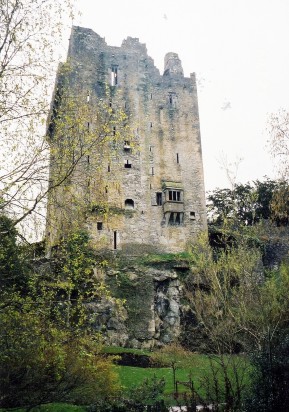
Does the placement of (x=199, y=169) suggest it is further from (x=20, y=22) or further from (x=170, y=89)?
(x=20, y=22)

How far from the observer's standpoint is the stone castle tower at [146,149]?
3247cm

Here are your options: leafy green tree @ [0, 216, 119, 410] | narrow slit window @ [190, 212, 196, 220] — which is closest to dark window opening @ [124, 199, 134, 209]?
narrow slit window @ [190, 212, 196, 220]

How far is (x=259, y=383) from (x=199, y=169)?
2493 centimetres

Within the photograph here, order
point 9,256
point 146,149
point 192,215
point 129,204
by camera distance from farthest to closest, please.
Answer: point 146,149 < point 192,215 < point 129,204 < point 9,256

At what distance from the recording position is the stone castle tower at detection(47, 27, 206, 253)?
3247 cm

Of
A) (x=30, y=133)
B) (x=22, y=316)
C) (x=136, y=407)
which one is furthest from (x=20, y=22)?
(x=136, y=407)

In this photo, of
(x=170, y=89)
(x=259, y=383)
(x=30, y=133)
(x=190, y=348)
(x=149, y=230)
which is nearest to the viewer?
(x=30, y=133)

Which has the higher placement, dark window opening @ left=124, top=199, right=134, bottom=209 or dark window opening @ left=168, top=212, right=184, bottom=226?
dark window opening @ left=124, top=199, right=134, bottom=209

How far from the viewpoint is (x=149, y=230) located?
32.7 meters

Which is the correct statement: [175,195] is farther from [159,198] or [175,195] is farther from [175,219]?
[175,219]

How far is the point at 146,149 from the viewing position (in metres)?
35.1

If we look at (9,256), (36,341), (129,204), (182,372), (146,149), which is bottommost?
(182,372)

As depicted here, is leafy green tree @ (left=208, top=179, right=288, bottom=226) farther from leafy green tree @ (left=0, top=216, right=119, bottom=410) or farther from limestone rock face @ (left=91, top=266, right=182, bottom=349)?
leafy green tree @ (left=0, top=216, right=119, bottom=410)

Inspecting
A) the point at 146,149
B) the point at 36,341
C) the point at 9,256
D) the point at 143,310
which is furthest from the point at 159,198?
the point at 36,341
